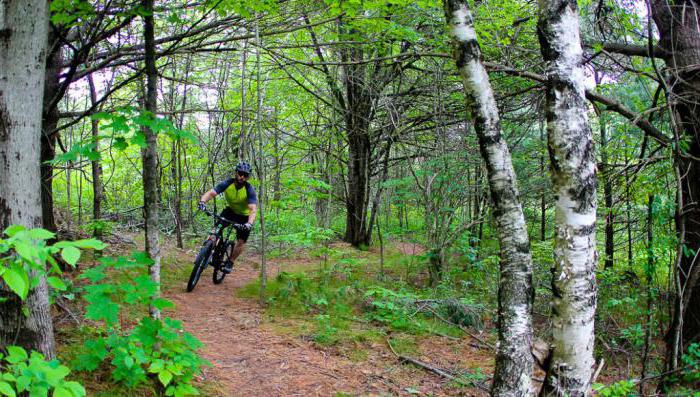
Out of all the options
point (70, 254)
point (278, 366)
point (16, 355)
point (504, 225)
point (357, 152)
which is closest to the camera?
point (70, 254)

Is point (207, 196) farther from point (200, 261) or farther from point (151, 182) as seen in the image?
point (151, 182)

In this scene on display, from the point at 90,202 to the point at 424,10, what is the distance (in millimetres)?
10201

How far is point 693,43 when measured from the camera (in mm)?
5371

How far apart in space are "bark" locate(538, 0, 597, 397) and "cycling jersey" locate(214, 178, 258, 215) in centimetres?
482

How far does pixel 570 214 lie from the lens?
3068 millimetres

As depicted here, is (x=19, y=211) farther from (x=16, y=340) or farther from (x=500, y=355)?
(x=500, y=355)

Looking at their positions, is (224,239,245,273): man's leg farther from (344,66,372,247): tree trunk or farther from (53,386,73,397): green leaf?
(53,386,73,397): green leaf

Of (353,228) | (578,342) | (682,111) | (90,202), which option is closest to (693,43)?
(682,111)

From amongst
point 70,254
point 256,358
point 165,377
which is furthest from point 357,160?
point 70,254

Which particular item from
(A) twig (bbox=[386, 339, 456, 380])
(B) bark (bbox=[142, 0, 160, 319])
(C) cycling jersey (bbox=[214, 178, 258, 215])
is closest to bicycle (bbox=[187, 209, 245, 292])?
(C) cycling jersey (bbox=[214, 178, 258, 215])

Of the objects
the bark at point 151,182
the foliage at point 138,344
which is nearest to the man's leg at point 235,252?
the bark at point 151,182

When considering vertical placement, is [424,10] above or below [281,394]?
above

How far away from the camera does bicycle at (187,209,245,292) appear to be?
22.6ft

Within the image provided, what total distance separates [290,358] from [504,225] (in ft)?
9.51
